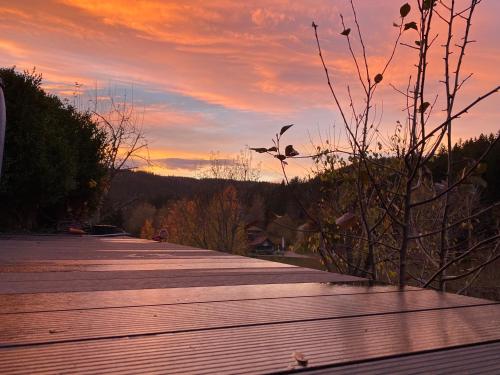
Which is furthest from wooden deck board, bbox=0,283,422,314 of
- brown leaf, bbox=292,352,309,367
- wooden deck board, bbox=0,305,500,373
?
brown leaf, bbox=292,352,309,367

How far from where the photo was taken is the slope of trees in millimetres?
5816

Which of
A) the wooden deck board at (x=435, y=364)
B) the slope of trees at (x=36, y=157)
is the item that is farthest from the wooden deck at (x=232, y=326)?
the slope of trees at (x=36, y=157)

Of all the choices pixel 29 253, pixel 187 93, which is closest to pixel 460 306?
pixel 29 253

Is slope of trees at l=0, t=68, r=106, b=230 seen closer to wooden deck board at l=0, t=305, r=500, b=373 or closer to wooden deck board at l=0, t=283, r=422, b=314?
wooden deck board at l=0, t=283, r=422, b=314

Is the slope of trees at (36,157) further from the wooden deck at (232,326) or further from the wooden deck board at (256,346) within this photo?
the wooden deck board at (256,346)

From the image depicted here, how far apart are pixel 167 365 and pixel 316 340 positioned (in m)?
0.37

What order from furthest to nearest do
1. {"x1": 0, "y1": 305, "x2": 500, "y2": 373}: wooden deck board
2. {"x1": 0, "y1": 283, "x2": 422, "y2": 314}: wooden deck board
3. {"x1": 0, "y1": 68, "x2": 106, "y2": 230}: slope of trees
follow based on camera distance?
{"x1": 0, "y1": 68, "x2": 106, "y2": 230}: slope of trees, {"x1": 0, "y1": 283, "x2": 422, "y2": 314}: wooden deck board, {"x1": 0, "y1": 305, "x2": 500, "y2": 373}: wooden deck board

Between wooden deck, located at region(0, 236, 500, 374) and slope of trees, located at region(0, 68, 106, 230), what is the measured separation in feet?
13.0

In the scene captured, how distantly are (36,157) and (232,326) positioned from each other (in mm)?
5316

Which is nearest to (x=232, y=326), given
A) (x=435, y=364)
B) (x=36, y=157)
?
(x=435, y=364)

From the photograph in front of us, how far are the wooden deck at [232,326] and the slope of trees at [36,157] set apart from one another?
13.0ft

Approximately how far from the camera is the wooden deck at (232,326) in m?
0.95

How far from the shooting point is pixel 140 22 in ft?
20.8

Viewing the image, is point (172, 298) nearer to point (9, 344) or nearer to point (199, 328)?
point (199, 328)
